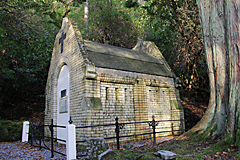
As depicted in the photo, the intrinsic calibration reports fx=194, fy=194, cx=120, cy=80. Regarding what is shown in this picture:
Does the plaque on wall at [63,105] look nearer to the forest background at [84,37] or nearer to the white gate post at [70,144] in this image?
the white gate post at [70,144]

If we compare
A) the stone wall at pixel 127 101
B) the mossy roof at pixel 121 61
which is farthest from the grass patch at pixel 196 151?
the mossy roof at pixel 121 61

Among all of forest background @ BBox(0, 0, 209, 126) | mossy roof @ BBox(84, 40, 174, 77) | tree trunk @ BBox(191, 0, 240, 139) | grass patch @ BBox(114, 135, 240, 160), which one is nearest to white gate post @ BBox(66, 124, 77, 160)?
grass patch @ BBox(114, 135, 240, 160)

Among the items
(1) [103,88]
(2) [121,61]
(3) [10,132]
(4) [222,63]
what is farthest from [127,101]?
(3) [10,132]

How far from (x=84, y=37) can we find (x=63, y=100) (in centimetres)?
1101

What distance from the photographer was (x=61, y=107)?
33.5 ft

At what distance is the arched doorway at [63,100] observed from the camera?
9.81 m

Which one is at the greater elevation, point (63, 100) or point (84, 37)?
point (84, 37)

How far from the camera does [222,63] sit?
5.77m

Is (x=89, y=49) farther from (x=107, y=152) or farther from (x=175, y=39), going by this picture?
(x=175, y=39)

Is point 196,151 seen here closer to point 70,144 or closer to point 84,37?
point 70,144

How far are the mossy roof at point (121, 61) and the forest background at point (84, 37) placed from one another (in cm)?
320

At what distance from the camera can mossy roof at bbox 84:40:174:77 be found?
9.36 metres

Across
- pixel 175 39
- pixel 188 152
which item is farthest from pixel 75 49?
pixel 175 39

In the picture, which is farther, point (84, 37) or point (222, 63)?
point (84, 37)
